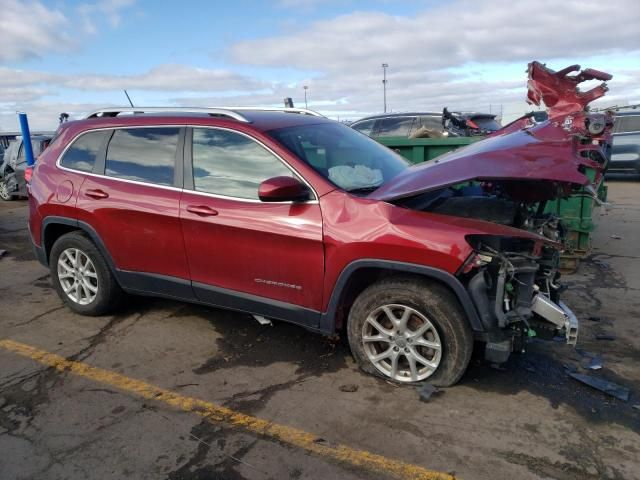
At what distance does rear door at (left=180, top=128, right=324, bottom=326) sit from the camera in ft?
11.5

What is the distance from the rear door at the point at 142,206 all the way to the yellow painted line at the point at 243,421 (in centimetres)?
83

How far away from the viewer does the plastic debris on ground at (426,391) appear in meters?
3.29

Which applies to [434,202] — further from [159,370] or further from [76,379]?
[76,379]

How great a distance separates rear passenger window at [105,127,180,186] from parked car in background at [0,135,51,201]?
999 cm

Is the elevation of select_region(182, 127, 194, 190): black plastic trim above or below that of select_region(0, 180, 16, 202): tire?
above

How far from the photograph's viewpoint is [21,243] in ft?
27.0

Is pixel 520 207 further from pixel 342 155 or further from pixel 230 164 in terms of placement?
pixel 230 164

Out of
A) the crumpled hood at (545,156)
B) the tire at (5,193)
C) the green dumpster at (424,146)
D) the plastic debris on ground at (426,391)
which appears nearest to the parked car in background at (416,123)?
the green dumpster at (424,146)

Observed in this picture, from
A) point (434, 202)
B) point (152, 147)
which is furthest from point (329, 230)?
point (152, 147)

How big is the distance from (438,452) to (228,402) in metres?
1.34

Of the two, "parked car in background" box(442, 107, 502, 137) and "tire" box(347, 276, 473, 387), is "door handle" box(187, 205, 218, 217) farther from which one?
"parked car in background" box(442, 107, 502, 137)

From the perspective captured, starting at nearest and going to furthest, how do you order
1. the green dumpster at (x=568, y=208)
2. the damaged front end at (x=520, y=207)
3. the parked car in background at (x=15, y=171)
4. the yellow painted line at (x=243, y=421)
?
the yellow painted line at (x=243, y=421), the damaged front end at (x=520, y=207), the green dumpster at (x=568, y=208), the parked car in background at (x=15, y=171)

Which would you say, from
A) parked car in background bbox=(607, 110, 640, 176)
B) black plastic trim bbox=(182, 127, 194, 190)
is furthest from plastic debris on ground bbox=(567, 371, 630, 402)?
parked car in background bbox=(607, 110, 640, 176)

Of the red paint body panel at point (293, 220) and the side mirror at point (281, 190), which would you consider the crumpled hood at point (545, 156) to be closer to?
the red paint body panel at point (293, 220)
